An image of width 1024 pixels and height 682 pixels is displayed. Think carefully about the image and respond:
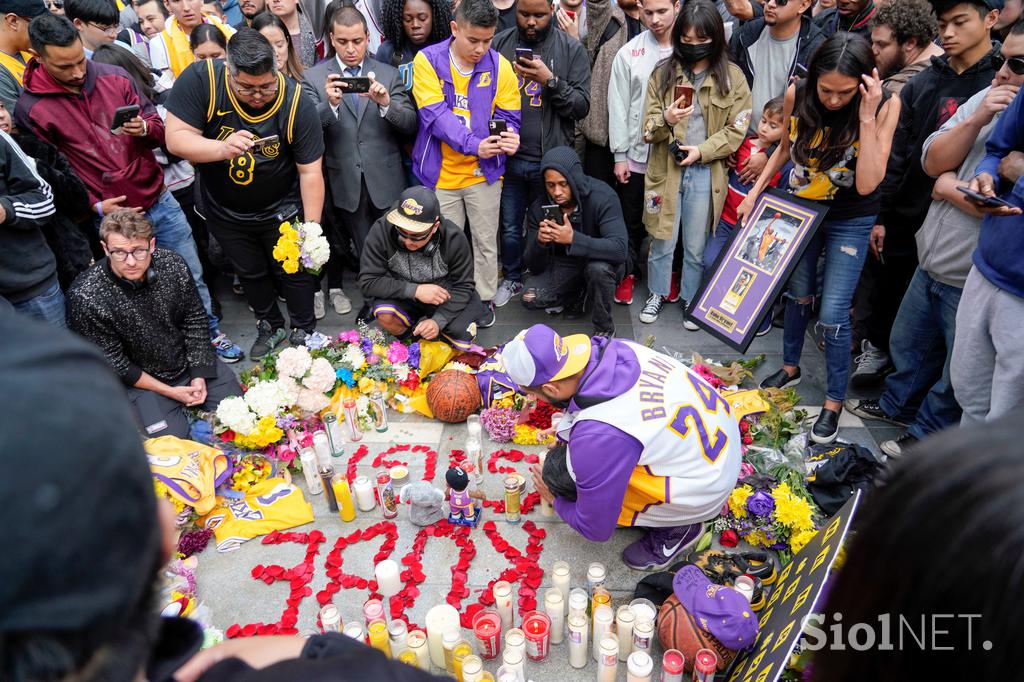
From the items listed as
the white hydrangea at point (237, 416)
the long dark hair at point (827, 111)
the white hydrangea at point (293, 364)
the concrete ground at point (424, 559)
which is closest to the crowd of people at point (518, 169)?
the long dark hair at point (827, 111)

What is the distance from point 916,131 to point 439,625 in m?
3.93

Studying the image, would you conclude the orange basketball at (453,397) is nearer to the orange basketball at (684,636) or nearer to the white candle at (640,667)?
the orange basketball at (684,636)

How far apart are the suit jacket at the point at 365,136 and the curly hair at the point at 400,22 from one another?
1.29 feet

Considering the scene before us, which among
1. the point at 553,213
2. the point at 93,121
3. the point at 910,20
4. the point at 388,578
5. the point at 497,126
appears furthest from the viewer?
the point at 497,126

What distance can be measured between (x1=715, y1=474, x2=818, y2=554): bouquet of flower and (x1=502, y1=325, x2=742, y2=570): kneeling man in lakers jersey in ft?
1.06

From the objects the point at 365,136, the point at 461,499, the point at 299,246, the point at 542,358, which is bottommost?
the point at 461,499

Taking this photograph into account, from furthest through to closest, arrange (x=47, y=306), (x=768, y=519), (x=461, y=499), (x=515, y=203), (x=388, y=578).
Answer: (x=515, y=203) < (x=47, y=306) < (x=461, y=499) < (x=768, y=519) < (x=388, y=578)

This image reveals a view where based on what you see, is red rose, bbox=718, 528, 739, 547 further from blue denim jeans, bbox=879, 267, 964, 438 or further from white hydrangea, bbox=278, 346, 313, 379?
white hydrangea, bbox=278, 346, 313, 379

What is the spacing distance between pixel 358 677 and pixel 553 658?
2.11 m

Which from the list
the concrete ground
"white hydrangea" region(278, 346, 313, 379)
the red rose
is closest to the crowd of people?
"white hydrangea" region(278, 346, 313, 379)

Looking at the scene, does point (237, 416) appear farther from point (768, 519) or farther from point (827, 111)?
point (827, 111)

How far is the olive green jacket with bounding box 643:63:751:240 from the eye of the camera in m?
4.77

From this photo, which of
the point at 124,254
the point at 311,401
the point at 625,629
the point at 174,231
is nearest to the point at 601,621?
the point at 625,629

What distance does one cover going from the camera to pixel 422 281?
4.85 m
